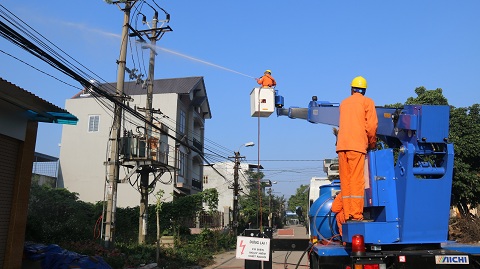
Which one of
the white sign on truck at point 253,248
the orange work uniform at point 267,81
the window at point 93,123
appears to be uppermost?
the window at point 93,123

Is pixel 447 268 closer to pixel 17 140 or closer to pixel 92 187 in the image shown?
pixel 17 140

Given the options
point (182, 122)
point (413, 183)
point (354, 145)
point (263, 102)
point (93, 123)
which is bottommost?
point (413, 183)

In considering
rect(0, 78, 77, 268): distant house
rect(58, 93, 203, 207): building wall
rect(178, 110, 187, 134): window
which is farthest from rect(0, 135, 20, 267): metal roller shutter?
rect(178, 110, 187, 134): window

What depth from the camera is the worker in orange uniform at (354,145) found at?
4133mm

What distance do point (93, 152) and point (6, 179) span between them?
79.5 feet

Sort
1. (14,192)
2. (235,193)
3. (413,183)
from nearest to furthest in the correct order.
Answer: (413,183) < (14,192) < (235,193)

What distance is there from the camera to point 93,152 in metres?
33.0

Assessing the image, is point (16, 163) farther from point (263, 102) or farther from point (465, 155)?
point (465, 155)

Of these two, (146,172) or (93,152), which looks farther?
(93,152)

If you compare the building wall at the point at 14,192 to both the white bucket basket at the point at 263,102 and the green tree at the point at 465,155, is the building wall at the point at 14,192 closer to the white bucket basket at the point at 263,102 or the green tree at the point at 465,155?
the white bucket basket at the point at 263,102

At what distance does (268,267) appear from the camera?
15.9ft

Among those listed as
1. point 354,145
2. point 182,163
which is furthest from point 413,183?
point 182,163

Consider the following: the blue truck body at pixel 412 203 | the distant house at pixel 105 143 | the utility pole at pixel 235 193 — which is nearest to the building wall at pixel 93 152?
the distant house at pixel 105 143

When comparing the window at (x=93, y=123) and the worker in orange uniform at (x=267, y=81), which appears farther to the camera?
the window at (x=93, y=123)
